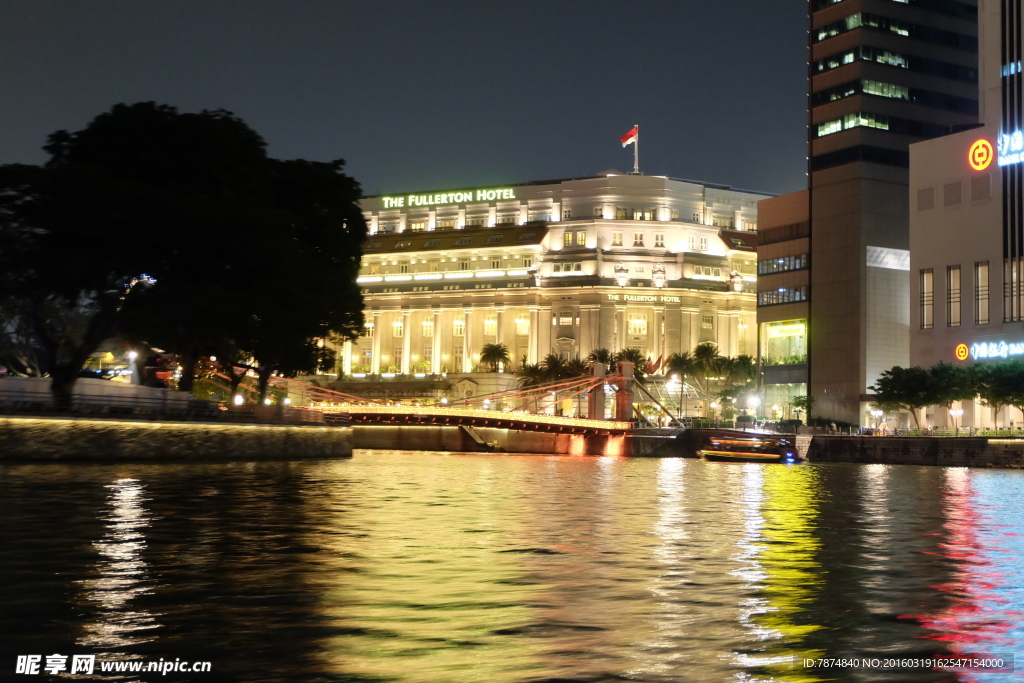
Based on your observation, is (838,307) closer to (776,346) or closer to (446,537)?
(776,346)

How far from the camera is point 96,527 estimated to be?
2891 centimetres

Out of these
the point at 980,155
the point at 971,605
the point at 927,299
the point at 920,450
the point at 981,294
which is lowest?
the point at 971,605

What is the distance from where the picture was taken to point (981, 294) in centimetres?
13262

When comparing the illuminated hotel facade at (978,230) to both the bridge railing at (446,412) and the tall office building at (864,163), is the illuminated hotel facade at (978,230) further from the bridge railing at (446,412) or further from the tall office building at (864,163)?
the bridge railing at (446,412)

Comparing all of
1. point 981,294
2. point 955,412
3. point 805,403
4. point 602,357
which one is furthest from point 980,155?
point 602,357

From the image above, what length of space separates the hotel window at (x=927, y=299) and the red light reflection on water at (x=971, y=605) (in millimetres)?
109618

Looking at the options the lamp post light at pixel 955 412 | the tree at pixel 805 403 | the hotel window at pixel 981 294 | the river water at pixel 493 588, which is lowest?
the river water at pixel 493 588

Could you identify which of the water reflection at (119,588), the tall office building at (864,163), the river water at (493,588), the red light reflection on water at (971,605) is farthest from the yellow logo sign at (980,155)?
the water reflection at (119,588)

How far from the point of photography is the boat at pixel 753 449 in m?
113

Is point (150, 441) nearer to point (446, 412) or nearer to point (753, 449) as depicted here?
point (446, 412)

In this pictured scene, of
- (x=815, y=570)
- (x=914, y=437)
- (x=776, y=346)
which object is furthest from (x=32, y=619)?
(x=776, y=346)

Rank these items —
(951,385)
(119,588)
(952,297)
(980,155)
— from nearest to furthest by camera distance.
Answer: (119,588), (951,385), (980,155), (952,297)

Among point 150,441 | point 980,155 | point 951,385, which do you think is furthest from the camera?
point 980,155

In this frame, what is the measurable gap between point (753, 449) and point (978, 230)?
133 feet
